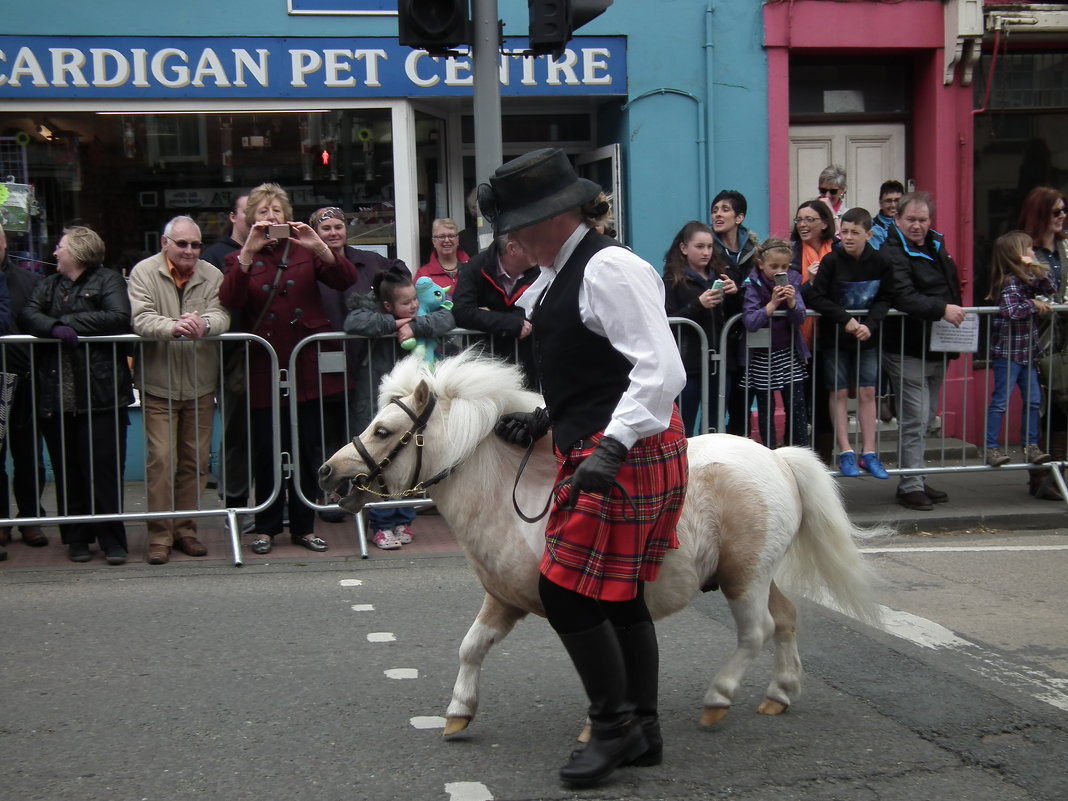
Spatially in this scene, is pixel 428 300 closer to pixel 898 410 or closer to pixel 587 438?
pixel 898 410

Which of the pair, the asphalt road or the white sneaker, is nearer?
the asphalt road

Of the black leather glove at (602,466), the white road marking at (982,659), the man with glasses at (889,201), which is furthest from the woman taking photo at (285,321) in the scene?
the man with glasses at (889,201)

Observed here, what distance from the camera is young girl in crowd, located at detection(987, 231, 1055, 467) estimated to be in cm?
901

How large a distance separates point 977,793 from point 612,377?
71.8 inches

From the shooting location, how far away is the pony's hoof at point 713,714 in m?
4.55

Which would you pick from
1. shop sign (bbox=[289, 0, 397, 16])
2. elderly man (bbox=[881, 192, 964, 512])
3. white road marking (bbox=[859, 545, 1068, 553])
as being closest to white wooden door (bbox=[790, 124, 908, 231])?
elderly man (bbox=[881, 192, 964, 512])

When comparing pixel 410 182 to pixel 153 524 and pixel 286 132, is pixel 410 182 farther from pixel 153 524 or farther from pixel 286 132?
pixel 153 524

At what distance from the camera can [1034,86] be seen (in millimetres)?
12094

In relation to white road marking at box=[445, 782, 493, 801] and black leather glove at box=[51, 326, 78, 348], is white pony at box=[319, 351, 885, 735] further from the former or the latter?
black leather glove at box=[51, 326, 78, 348]

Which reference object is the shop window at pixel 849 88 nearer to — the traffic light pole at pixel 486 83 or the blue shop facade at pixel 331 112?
the blue shop facade at pixel 331 112

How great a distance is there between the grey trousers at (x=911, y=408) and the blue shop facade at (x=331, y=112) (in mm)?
3006

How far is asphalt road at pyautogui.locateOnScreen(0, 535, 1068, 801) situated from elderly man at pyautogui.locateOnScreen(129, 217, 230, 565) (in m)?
0.87


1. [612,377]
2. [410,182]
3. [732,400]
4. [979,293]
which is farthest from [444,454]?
[979,293]

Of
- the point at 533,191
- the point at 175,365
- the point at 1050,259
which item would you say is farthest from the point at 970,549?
the point at 175,365
